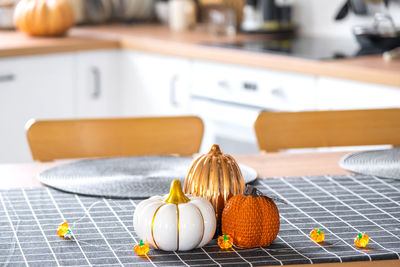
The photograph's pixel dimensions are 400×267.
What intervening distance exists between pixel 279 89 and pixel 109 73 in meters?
0.91

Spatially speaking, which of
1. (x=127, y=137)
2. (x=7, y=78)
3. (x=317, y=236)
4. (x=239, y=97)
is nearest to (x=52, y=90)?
(x=7, y=78)

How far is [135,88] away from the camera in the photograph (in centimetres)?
329

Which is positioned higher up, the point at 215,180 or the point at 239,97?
the point at 215,180

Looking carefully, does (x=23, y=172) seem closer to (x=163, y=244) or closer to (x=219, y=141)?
(x=163, y=244)

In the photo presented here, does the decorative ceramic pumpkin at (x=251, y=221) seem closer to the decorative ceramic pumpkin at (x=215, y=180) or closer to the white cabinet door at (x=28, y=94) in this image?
the decorative ceramic pumpkin at (x=215, y=180)

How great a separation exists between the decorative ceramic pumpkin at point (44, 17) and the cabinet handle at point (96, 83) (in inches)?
9.8

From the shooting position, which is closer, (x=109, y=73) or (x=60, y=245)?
(x=60, y=245)

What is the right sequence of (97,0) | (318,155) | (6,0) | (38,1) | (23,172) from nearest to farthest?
(23,172)
(318,155)
(38,1)
(6,0)
(97,0)

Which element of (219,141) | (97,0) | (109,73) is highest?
(97,0)

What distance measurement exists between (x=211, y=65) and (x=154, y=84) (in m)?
0.36

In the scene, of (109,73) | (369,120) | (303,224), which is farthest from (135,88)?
(303,224)

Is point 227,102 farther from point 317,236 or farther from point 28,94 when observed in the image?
point 317,236

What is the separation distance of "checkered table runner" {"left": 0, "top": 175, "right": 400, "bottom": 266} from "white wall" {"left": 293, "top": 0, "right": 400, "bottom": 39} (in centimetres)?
204

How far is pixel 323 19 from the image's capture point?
3.42 m
